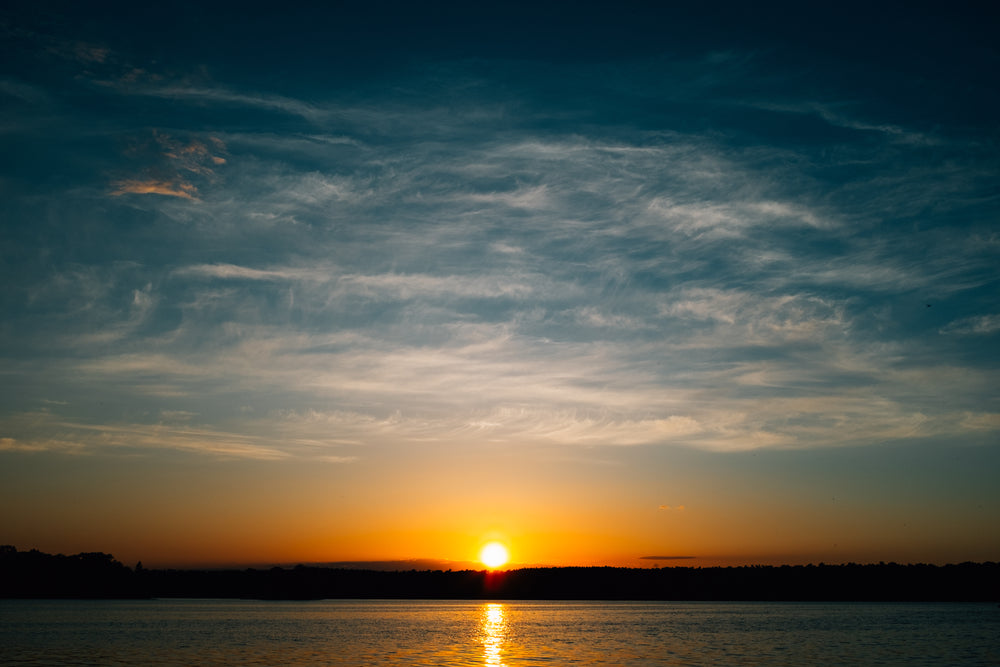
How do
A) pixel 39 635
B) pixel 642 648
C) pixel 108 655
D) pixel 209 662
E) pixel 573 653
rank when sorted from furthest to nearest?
1. pixel 39 635
2. pixel 642 648
3. pixel 573 653
4. pixel 108 655
5. pixel 209 662

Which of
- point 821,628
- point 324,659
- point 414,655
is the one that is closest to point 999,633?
point 821,628

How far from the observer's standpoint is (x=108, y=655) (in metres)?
83.2

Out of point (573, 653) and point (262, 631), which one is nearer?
point (573, 653)

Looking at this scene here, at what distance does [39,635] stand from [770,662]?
97.1 m

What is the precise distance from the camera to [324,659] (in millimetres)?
80750

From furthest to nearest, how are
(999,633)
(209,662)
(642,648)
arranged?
(999,633), (642,648), (209,662)

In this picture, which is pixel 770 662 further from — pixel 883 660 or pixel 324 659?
pixel 324 659

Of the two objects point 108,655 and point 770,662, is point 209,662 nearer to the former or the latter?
point 108,655

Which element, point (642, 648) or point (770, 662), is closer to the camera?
point (770, 662)

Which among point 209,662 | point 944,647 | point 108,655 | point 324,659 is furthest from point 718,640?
point 108,655

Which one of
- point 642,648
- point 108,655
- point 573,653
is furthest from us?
point 642,648

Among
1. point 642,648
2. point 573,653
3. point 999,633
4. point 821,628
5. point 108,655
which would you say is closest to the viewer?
point 108,655

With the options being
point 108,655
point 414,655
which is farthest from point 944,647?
point 108,655

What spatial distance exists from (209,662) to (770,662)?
2186 inches
